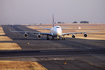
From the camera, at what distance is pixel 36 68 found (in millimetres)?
24250

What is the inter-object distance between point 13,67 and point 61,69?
6.54 metres

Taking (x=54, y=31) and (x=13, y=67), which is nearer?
(x=13, y=67)

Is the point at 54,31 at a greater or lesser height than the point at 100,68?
greater

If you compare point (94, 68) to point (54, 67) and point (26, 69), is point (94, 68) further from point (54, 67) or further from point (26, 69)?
point (26, 69)

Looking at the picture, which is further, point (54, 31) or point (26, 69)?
point (54, 31)

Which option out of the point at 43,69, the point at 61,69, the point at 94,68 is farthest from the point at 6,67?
the point at 94,68

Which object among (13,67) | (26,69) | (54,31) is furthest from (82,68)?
(54,31)

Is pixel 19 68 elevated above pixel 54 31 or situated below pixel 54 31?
below

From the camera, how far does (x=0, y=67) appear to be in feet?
81.3

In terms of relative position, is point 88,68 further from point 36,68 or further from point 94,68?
point 36,68

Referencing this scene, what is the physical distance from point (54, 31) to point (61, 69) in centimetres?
4534

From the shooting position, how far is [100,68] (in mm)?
→ 24250

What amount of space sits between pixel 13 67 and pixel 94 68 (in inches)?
429

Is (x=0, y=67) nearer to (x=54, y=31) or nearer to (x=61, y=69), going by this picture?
(x=61, y=69)
